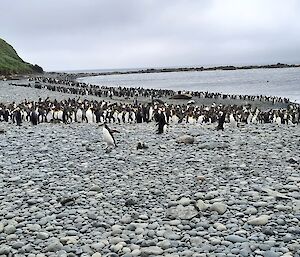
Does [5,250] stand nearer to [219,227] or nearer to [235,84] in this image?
[219,227]

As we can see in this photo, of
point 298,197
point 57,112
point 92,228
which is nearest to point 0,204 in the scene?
point 92,228

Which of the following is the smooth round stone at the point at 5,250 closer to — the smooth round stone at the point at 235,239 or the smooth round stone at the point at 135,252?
the smooth round stone at the point at 135,252

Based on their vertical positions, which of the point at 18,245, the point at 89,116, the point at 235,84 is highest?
the point at 18,245

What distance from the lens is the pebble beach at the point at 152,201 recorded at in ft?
17.3

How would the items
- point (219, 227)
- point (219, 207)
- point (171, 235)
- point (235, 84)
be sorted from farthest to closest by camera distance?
point (235, 84) < point (219, 207) < point (219, 227) < point (171, 235)

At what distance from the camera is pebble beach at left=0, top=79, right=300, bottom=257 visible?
5.27 meters

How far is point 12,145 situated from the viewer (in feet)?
38.2

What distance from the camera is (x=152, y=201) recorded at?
22.3ft

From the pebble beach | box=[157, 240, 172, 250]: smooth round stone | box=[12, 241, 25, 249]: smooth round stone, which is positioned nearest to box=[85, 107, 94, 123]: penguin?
the pebble beach

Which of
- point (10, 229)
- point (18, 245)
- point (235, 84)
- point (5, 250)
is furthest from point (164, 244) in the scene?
point (235, 84)

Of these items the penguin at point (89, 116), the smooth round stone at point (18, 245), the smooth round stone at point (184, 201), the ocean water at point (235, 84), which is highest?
the smooth round stone at point (184, 201)

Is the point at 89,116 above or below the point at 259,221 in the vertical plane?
below

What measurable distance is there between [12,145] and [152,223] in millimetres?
6875

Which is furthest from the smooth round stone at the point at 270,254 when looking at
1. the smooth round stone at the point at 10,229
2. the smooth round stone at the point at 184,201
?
the smooth round stone at the point at 10,229
